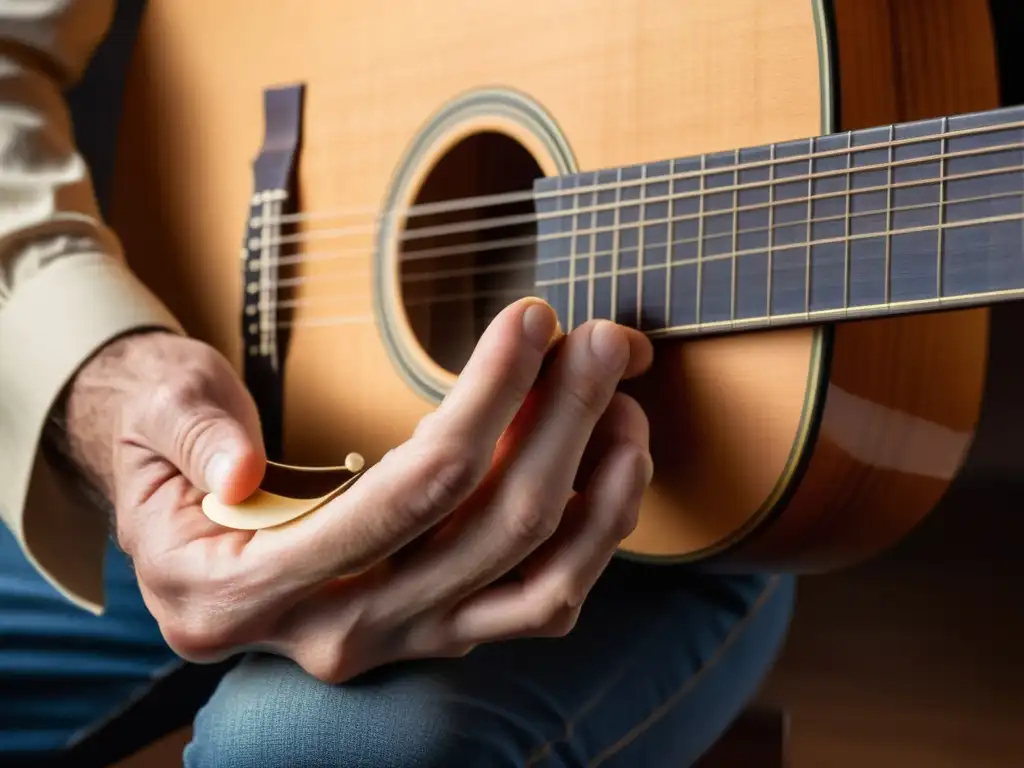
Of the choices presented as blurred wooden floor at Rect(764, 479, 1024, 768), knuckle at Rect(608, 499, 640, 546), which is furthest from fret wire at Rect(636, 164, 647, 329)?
blurred wooden floor at Rect(764, 479, 1024, 768)

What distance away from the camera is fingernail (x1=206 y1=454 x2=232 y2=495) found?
0.51m

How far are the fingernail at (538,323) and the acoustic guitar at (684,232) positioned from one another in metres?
0.08

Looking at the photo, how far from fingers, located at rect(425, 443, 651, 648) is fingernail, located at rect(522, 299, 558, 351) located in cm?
8

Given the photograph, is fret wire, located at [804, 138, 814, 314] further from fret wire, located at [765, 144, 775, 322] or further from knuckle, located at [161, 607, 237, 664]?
knuckle, located at [161, 607, 237, 664]

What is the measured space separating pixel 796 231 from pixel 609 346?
0.35 ft

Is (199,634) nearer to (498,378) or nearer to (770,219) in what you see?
(498,378)

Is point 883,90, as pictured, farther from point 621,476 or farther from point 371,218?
point 371,218

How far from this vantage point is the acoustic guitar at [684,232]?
0.48 m

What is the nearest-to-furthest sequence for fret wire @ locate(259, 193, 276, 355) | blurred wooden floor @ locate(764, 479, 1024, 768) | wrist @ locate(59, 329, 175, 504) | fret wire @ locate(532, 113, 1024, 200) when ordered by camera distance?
1. fret wire @ locate(532, 113, 1024, 200)
2. wrist @ locate(59, 329, 175, 504)
3. fret wire @ locate(259, 193, 276, 355)
4. blurred wooden floor @ locate(764, 479, 1024, 768)

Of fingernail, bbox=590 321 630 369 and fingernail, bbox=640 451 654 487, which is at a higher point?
fingernail, bbox=590 321 630 369

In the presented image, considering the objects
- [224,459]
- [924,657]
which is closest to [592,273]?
[224,459]

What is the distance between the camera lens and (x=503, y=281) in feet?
2.43

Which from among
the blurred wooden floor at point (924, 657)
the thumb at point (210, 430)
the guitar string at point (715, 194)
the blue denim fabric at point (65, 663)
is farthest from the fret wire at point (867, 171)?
the blurred wooden floor at point (924, 657)

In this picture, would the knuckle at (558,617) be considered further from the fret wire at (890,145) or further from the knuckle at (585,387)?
the fret wire at (890,145)
